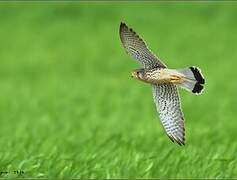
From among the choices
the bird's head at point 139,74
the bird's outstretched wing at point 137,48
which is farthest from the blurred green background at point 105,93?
the bird's head at point 139,74

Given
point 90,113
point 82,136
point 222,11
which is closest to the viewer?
point 82,136

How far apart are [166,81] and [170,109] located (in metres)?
0.24

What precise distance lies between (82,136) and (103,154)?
244cm

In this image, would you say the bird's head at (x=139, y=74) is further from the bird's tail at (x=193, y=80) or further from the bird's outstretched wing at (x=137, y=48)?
the bird's tail at (x=193, y=80)

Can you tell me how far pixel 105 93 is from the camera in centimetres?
1945

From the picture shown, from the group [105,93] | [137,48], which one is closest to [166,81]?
[137,48]

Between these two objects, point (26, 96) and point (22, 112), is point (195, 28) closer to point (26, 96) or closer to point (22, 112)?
point (26, 96)

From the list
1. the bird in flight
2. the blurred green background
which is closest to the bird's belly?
the bird in flight

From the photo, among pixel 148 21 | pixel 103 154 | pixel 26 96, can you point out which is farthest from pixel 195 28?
pixel 103 154

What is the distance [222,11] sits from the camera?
1315 inches

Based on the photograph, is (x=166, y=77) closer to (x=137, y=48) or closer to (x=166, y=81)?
(x=166, y=81)

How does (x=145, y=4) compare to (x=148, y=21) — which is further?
(x=145, y=4)

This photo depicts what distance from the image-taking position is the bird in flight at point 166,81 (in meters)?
5.64

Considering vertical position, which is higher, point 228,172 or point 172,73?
point 172,73
